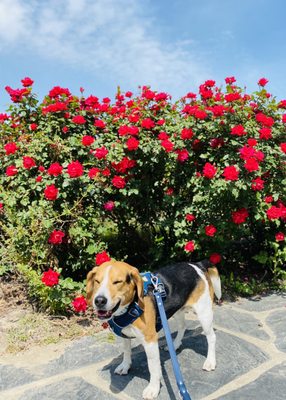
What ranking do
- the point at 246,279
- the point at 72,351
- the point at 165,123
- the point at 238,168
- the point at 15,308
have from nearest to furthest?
the point at 72,351, the point at 238,168, the point at 15,308, the point at 165,123, the point at 246,279

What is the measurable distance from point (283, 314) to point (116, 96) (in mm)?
3899

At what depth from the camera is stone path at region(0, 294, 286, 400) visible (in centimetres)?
326

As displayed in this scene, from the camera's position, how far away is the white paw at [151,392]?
3.14m

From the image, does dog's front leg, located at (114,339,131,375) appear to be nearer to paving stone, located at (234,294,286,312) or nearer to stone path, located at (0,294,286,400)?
stone path, located at (0,294,286,400)

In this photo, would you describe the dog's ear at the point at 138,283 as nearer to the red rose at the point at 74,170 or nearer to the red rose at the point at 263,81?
the red rose at the point at 74,170

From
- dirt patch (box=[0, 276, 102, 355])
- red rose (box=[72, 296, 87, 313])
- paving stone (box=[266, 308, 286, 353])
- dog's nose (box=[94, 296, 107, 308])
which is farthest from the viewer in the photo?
red rose (box=[72, 296, 87, 313])

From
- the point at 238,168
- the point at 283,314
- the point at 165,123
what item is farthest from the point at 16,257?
the point at 283,314

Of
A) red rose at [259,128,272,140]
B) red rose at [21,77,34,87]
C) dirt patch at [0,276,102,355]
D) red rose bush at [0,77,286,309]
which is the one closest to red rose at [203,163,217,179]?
red rose bush at [0,77,286,309]

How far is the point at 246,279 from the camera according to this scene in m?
6.02

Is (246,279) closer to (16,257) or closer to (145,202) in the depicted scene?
(145,202)

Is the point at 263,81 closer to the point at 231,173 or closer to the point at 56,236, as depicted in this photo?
the point at 231,173

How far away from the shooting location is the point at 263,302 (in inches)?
213

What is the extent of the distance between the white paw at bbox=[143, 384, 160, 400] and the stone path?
6cm

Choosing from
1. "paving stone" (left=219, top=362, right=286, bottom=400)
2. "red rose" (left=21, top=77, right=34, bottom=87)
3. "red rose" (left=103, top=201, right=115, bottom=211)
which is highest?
"red rose" (left=21, top=77, right=34, bottom=87)
